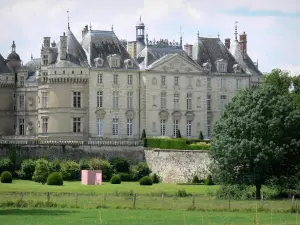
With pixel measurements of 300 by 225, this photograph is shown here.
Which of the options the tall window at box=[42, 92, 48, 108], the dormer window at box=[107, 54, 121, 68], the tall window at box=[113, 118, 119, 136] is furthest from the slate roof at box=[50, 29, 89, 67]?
the tall window at box=[113, 118, 119, 136]

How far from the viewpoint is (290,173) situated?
189 feet

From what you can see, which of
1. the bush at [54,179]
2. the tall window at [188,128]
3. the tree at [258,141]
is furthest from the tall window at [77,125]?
the tree at [258,141]

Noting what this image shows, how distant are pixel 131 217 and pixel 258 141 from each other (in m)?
14.1

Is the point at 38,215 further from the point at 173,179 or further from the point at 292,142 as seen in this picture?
→ the point at 173,179

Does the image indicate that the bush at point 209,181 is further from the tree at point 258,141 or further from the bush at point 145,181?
the tree at point 258,141

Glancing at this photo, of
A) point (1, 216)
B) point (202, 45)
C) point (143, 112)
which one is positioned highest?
point (202, 45)

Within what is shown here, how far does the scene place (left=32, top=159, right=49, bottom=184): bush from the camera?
2785 inches

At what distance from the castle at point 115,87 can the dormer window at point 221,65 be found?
0.08 m

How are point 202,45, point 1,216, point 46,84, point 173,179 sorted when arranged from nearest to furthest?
point 1,216 < point 173,179 < point 46,84 < point 202,45

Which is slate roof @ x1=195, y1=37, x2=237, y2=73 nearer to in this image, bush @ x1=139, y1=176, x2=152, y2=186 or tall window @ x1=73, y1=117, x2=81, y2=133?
tall window @ x1=73, y1=117, x2=81, y2=133

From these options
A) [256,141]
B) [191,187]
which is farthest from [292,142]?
[191,187]

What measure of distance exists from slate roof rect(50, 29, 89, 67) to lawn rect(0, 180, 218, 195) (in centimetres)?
1310

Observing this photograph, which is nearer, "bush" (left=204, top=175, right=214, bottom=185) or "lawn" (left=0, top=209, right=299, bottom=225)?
"lawn" (left=0, top=209, right=299, bottom=225)

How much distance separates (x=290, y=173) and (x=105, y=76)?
93.0 feet
